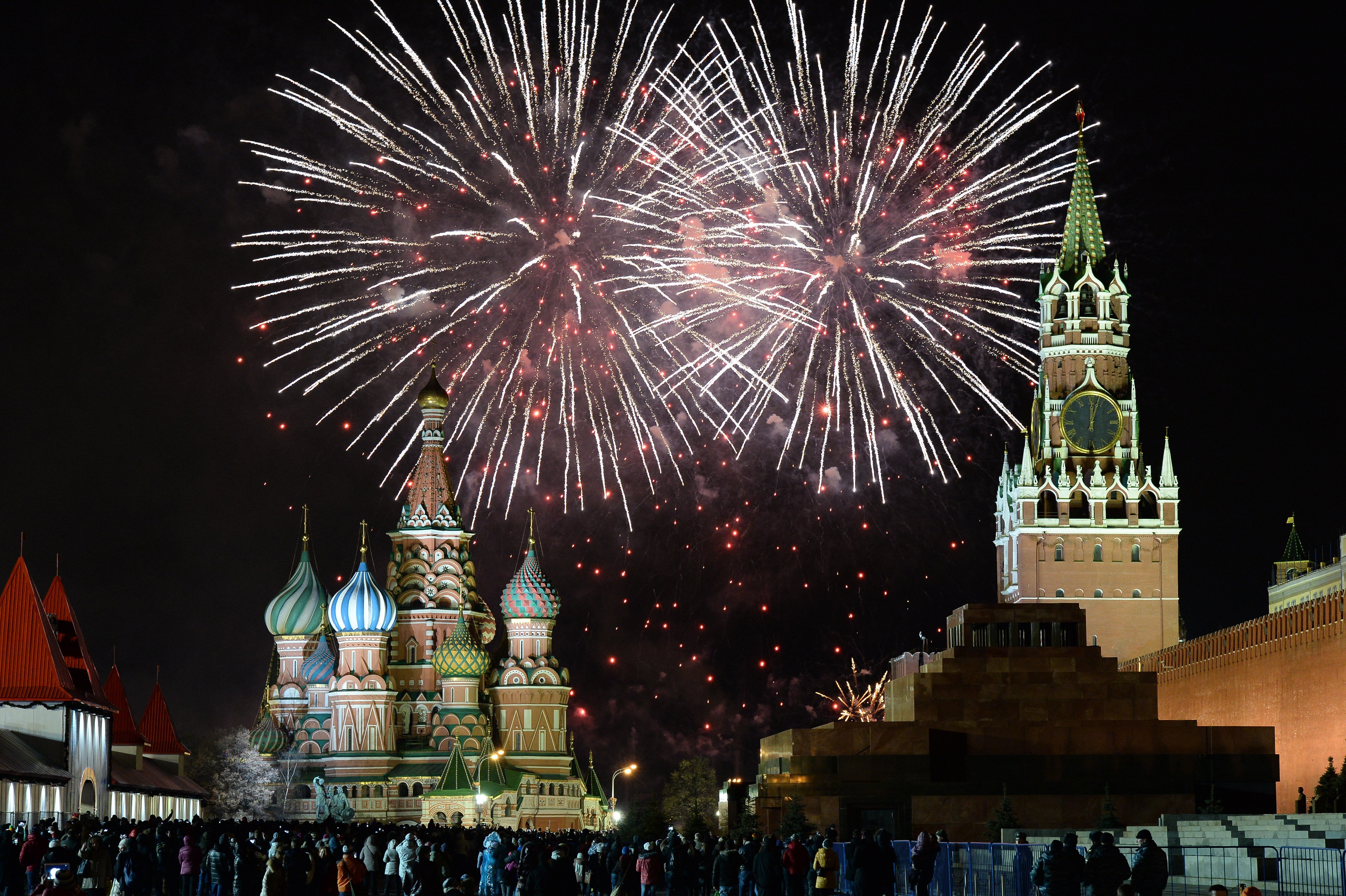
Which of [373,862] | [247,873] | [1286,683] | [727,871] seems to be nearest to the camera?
[247,873]

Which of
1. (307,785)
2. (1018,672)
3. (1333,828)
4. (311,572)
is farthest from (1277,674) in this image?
(311,572)

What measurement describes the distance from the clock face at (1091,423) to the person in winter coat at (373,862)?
62.3 meters

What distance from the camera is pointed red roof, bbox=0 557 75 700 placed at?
4166 cm

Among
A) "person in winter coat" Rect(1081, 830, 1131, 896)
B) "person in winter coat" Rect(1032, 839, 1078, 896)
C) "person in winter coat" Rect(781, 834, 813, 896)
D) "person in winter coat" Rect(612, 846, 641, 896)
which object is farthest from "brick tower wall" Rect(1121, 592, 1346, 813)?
"person in winter coat" Rect(1081, 830, 1131, 896)

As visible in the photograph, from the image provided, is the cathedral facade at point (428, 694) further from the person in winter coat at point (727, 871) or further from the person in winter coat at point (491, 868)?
the person in winter coat at point (727, 871)

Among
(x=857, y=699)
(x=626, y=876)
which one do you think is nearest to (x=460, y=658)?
(x=857, y=699)

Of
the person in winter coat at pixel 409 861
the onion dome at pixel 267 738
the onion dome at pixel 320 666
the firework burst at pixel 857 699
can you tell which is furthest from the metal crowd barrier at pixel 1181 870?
the onion dome at pixel 320 666

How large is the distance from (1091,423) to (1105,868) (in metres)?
70.8

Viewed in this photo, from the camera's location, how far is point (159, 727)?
60156 mm

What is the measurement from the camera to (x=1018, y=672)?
127ft

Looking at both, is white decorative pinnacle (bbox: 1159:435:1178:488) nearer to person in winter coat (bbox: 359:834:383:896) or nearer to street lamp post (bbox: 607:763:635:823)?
street lamp post (bbox: 607:763:635:823)

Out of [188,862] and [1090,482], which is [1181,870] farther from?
[1090,482]

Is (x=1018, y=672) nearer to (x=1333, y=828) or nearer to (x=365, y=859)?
(x=1333, y=828)

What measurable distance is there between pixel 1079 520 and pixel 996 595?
698 centimetres
